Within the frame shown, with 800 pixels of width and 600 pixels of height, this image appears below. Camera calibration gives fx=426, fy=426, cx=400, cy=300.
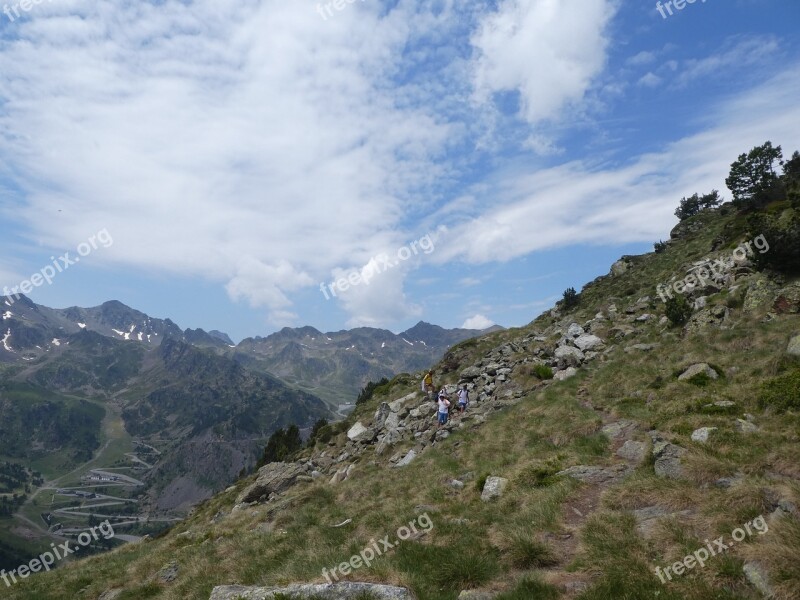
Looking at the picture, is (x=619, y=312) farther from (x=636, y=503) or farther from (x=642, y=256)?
(x=636, y=503)

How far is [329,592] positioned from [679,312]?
29591 mm

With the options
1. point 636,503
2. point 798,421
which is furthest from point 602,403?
point 636,503

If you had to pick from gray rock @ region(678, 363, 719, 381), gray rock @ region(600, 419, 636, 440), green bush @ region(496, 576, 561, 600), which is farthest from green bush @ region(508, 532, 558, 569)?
gray rock @ region(678, 363, 719, 381)

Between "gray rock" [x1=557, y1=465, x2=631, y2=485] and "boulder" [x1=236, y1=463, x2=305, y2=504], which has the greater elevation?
"boulder" [x1=236, y1=463, x2=305, y2=504]

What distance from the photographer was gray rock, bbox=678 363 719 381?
726 inches

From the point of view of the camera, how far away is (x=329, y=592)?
27.7ft

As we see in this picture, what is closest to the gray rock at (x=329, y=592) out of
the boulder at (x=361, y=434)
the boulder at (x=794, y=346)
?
the boulder at (x=794, y=346)

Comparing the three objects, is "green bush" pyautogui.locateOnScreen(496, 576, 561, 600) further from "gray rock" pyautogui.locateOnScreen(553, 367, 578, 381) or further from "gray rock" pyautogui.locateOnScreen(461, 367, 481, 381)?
"gray rock" pyautogui.locateOnScreen(461, 367, 481, 381)

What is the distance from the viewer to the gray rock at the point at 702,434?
12770mm

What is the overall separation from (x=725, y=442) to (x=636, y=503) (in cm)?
388

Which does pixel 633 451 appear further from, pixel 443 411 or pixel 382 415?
pixel 382 415

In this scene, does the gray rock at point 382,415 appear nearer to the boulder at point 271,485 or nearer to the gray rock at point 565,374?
the boulder at point 271,485

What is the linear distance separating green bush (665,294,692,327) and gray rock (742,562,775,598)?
2559 centimetres

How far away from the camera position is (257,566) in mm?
12961
